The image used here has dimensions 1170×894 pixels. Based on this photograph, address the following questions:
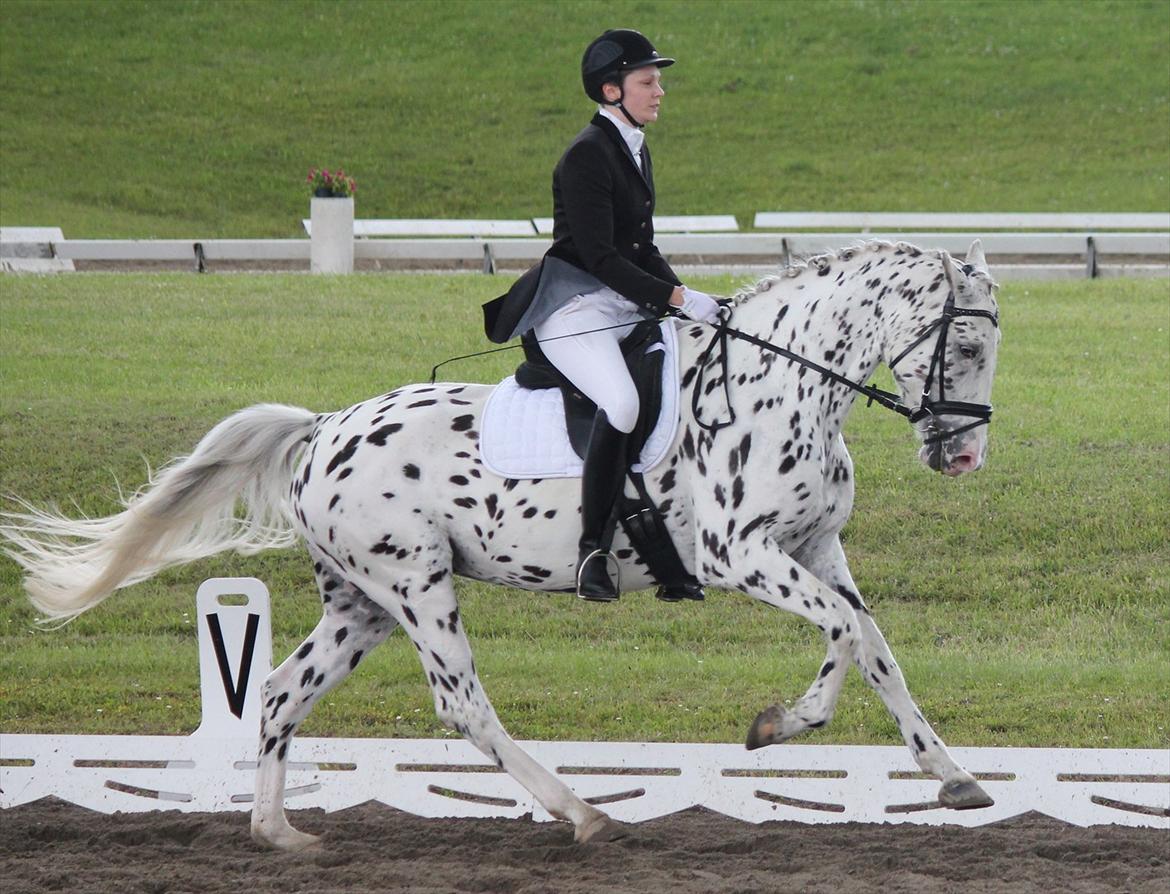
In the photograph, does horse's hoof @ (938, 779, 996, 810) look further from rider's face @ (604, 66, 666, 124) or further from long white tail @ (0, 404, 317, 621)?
long white tail @ (0, 404, 317, 621)

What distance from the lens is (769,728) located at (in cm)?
499

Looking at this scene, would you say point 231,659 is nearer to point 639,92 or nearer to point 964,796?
point 639,92

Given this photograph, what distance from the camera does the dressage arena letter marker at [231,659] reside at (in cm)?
608

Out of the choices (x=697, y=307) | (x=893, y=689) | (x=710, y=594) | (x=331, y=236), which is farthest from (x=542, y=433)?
(x=331, y=236)

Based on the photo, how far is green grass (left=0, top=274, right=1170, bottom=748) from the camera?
7.30 meters

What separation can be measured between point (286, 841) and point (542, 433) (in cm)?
161

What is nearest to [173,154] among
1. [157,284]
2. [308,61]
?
[308,61]

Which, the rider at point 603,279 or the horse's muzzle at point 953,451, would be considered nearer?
the horse's muzzle at point 953,451

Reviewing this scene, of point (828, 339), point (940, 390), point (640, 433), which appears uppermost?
point (828, 339)

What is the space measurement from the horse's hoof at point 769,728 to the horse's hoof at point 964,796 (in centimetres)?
57

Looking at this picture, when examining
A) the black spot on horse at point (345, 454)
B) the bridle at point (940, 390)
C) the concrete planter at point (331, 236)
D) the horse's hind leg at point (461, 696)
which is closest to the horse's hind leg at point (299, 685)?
the horse's hind leg at point (461, 696)

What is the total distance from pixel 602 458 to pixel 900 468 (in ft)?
18.9

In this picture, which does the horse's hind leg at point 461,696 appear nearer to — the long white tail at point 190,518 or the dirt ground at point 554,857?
the dirt ground at point 554,857

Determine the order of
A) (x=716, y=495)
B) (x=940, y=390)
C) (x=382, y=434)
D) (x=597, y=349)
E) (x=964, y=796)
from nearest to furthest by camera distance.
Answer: (x=940, y=390) → (x=964, y=796) → (x=716, y=495) → (x=597, y=349) → (x=382, y=434)
